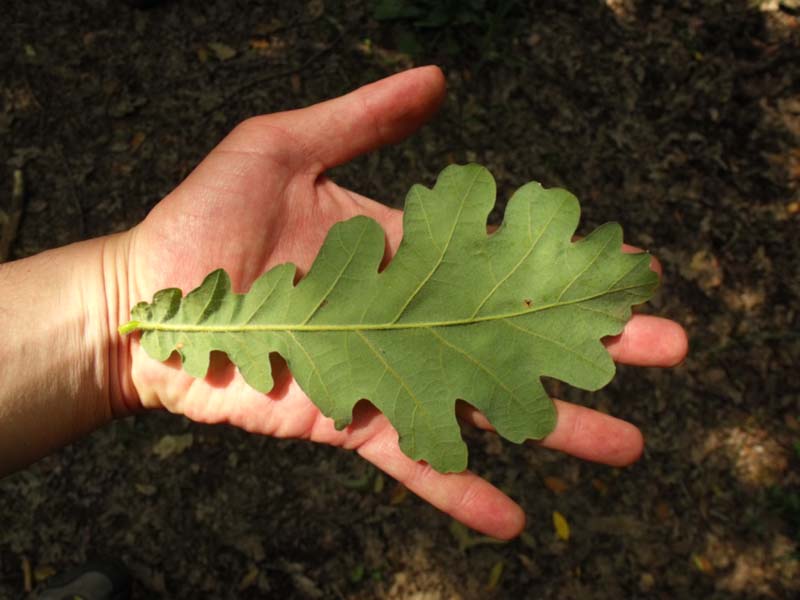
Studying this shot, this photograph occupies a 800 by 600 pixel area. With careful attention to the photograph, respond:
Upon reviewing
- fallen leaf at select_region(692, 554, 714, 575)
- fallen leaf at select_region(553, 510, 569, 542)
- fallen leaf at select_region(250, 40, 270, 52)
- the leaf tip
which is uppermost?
fallen leaf at select_region(250, 40, 270, 52)

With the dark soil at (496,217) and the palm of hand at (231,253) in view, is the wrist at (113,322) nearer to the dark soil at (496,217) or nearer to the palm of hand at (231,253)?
the palm of hand at (231,253)

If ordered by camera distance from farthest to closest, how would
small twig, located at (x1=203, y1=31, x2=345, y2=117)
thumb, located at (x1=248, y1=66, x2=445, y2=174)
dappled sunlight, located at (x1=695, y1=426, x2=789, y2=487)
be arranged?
small twig, located at (x1=203, y1=31, x2=345, y2=117), dappled sunlight, located at (x1=695, y1=426, x2=789, y2=487), thumb, located at (x1=248, y1=66, x2=445, y2=174)

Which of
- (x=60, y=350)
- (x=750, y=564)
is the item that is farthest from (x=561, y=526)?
(x=60, y=350)

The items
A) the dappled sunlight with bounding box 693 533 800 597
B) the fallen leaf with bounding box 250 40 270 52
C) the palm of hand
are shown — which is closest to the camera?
the palm of hand

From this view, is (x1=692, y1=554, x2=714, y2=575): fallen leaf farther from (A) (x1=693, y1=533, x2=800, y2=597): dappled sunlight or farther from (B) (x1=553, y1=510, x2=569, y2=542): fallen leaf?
(B) (x1=553, y1=510, x2=569, y2=542): fallen leaf

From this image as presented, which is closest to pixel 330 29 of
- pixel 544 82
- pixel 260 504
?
pixel 544 82

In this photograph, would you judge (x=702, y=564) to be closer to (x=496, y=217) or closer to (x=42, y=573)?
(x=496, y=217)

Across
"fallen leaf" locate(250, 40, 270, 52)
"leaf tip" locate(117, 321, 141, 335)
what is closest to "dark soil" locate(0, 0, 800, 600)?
"fallen leaf" locate(250, 40, 270, 52)

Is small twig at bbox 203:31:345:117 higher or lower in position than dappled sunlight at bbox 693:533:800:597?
higher
